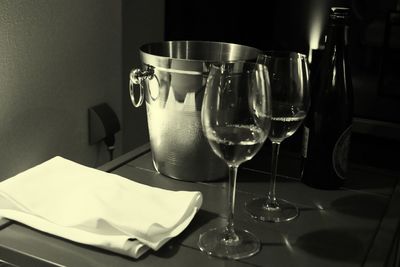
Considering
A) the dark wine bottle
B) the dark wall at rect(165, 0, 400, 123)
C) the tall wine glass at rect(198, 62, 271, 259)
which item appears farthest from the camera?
the dark wall at rect(165, 0, 400, 123)

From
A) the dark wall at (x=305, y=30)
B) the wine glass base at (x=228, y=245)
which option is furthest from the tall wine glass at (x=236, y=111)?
the dark wall at (x=305, y=30)

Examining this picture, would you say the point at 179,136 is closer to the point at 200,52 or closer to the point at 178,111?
the point at 178,111

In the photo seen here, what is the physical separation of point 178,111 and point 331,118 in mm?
236

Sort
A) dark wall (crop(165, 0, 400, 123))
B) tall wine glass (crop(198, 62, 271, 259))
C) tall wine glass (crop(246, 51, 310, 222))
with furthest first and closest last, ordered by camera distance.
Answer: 1. dark wall (crop(165, 0, 400, 123))
2. tall wine glass (crop(246, 51, 310, 222))
3. tall wine glass (crop(198, 62, 271, 259))

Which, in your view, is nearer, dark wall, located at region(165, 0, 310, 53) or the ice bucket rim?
the ice bucket rim

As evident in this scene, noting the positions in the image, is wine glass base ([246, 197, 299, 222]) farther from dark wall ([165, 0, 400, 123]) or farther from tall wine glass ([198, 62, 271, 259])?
dark wall ([165, 0, 400, 123])

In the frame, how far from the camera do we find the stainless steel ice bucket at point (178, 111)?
76 cm

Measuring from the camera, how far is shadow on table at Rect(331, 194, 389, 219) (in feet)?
2.50

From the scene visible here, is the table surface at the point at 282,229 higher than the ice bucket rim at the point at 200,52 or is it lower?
lower

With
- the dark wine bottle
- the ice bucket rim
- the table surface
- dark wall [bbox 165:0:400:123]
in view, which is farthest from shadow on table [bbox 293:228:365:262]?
dark wall [bbox 165:0:400:123]

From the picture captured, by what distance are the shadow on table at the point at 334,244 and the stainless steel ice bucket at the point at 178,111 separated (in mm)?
200

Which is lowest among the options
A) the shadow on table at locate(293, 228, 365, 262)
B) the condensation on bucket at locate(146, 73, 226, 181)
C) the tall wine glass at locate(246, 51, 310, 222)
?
the shadow on table at locate(293, 228, 365, 262)

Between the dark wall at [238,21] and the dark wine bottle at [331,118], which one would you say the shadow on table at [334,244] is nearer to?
the dark wine bottle at [331,118]

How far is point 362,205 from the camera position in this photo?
790 mm
